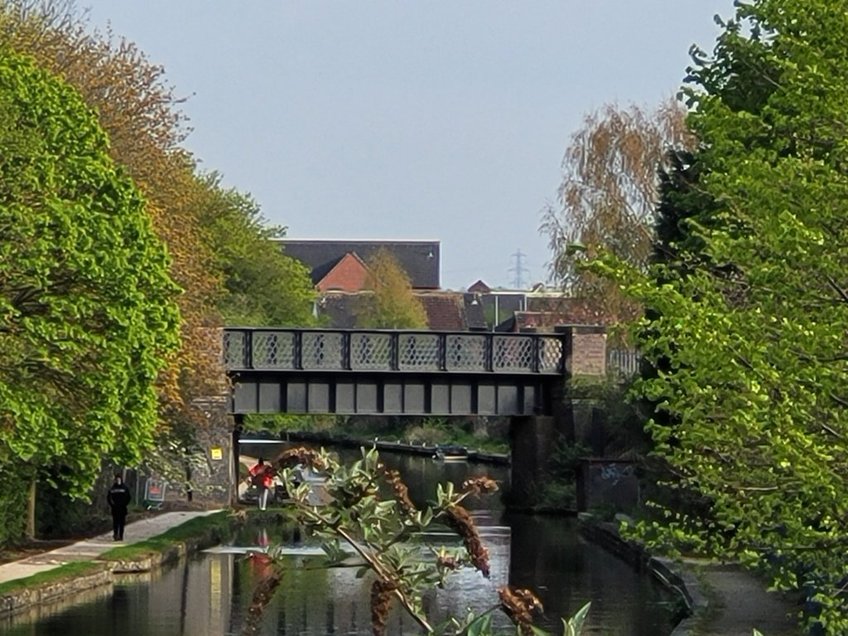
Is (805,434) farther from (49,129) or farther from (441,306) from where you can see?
(441,306)

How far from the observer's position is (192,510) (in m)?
51.0

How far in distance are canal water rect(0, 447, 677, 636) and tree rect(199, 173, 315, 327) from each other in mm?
27620

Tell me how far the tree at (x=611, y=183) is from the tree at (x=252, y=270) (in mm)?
12605

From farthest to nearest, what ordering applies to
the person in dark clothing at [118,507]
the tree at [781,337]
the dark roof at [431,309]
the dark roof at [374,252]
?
the dark roof at [374,252]
the dark roof at [431,309]
the person in dark clothing at [118,507]
the tree at [781,337]

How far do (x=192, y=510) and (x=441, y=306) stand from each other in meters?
76.8

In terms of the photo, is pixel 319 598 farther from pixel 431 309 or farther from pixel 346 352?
pixel 431 309

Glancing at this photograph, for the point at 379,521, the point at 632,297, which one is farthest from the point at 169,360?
the point at 379,521

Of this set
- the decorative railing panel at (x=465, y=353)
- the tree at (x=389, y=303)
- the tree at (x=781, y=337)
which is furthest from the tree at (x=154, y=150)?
the tree at (x=389, y=303)

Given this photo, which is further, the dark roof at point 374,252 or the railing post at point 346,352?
the dark roof at point 374,252

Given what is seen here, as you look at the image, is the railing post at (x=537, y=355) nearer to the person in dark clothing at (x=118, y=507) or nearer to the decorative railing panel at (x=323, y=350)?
the decorative railing panel at (x=323, y=350)

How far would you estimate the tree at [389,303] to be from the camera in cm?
10812

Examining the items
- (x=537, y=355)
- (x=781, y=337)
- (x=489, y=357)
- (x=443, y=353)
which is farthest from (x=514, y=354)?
(x=781, y=337)

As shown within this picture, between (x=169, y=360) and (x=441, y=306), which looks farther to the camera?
(x=441, y=306)

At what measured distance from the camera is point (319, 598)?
1196 inches
